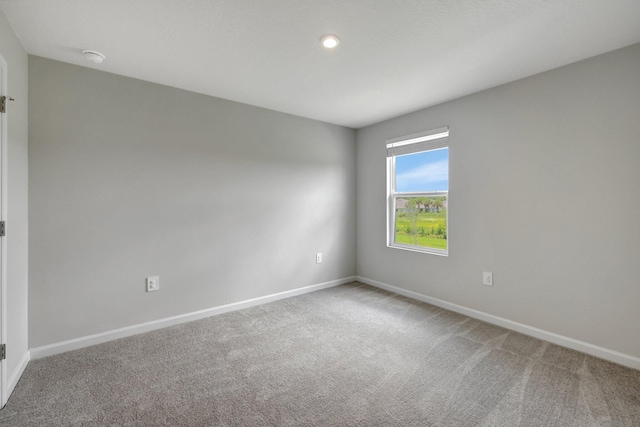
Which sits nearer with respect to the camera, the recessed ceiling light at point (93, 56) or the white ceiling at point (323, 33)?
the white ceiling at point (323, 33)

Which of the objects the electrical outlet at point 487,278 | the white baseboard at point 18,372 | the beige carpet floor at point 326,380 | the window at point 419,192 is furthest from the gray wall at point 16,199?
the electrical outlet at point 487,278

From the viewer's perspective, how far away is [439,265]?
128 inches

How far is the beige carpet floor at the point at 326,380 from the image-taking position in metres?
1.59

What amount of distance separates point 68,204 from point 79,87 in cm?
96

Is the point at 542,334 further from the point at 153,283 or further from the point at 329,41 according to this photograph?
the point at 153,283

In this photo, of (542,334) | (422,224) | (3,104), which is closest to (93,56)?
(3,104)

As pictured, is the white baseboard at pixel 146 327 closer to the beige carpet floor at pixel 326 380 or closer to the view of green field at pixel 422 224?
the beige carpet floor at pixel 326 380

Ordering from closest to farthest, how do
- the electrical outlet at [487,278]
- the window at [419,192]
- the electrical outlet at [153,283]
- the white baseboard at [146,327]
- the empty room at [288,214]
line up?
1. the empty room at [288,214]
2. the white baseboard at [146,327]
3. the electrical outlet at [153,283]
4. the electrical outlet at [487,278]
5. the window at [419,192]

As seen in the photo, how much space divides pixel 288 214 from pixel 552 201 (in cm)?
263

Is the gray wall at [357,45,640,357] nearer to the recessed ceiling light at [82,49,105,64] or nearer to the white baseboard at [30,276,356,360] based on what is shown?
the white baseboard at [30,276,356,360]

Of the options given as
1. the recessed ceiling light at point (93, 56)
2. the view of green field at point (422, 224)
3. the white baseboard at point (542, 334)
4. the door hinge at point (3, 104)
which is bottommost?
the white baseboard at point (542, 334)

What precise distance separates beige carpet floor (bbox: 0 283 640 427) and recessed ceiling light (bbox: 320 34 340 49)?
230 centimetres

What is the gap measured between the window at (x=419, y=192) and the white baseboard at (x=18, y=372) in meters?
3.58

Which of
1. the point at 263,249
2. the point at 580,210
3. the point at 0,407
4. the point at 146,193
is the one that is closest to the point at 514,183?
the point at 580,210
